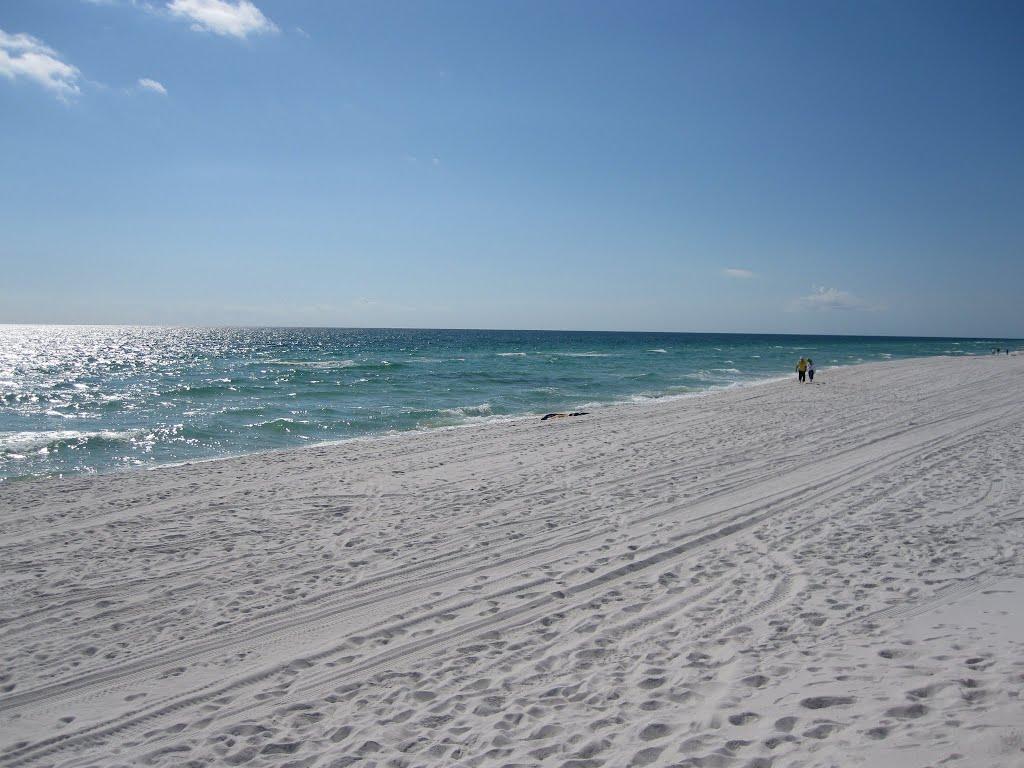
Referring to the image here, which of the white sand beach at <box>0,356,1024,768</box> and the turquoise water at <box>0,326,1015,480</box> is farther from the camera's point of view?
the turquoise water at <box>0,326,1015,480</box>

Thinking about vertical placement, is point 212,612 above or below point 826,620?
below

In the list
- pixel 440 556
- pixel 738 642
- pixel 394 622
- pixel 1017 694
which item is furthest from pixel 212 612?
pixel 1017 694

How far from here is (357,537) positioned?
7.57 meters

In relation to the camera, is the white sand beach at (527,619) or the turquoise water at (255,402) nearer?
the white sand beach at (527,619)

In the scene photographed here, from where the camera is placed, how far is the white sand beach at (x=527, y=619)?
3.68 metres

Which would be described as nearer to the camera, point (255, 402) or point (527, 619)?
point (527, 619)

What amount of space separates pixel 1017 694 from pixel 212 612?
6060 mm

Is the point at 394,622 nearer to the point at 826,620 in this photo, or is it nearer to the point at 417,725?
the point at 417,725

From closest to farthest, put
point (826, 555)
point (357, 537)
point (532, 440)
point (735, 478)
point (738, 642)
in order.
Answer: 1. point (738, 642)
2. point (826, 555)
3. point (357, 537)
4. point (735, 478)
5. point (532, 440)

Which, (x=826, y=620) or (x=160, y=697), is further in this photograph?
(x=826, y=620)

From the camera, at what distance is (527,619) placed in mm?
5258

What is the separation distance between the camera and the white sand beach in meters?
3.68

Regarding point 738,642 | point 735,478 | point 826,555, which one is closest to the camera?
point 738,642

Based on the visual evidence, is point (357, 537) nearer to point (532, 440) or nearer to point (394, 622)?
point (394, 622)
